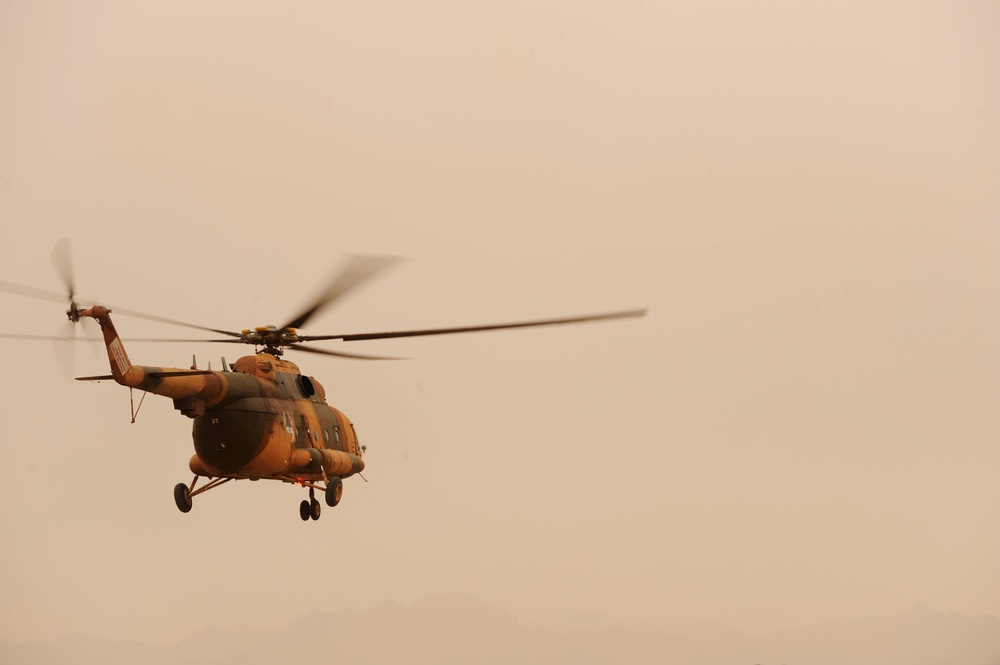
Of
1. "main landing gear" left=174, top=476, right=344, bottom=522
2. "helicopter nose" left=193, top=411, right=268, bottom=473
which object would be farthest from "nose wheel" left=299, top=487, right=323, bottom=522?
"helicopter nose" left=193, top=411, right=268, bottom=473

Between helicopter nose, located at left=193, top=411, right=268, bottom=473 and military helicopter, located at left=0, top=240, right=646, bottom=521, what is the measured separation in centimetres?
2

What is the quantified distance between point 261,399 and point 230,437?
127 cm

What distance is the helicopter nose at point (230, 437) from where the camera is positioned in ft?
82.8

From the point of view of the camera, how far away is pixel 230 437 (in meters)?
25.2

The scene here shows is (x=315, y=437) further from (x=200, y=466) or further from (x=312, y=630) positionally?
(x=312, y=630)

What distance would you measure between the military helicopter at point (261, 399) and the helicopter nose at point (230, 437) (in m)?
0.02

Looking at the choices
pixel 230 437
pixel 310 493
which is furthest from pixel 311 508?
pixel 230 437

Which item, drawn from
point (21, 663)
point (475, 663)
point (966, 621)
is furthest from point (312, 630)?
point (966, 621)

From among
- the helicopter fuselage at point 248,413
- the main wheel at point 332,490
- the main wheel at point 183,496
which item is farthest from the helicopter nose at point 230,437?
the main wheel at point 332,490

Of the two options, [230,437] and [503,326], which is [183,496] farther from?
[503,326]

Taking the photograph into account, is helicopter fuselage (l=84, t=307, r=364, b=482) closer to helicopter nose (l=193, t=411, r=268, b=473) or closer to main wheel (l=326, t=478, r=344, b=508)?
helicopter nose (l=193, t=411, r=268, b=473)

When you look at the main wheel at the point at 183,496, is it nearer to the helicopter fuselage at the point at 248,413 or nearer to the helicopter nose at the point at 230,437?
the helicopter fuselage at the point at 248,413

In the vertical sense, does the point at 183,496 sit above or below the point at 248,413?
below

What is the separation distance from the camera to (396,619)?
8756 cm
